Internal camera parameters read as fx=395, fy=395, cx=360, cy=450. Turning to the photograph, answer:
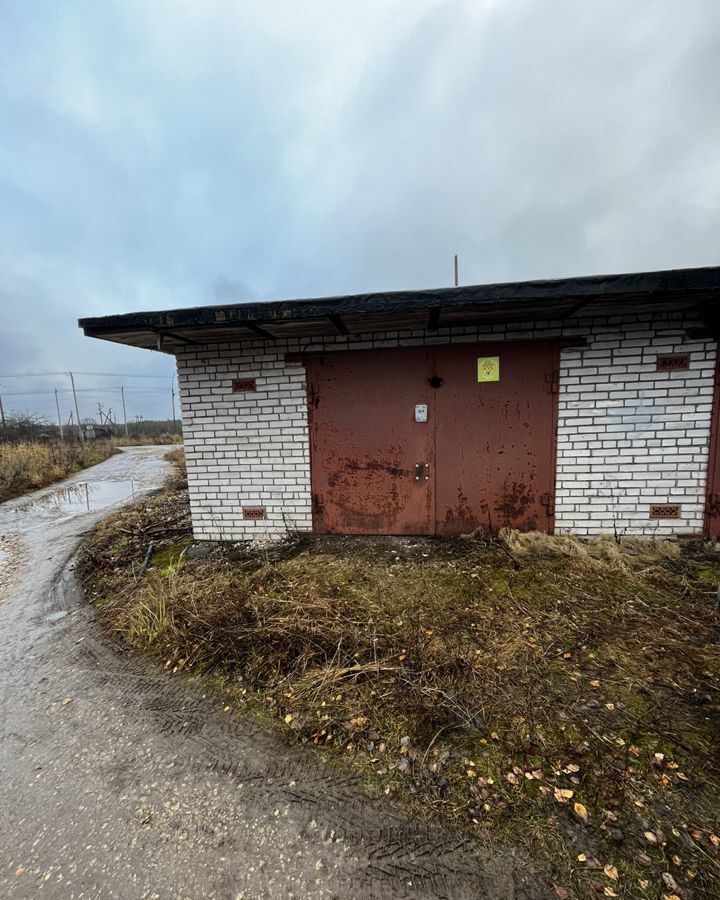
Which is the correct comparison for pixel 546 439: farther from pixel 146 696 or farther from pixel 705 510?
pixel 146 696

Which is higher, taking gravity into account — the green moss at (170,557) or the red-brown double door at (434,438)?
the red-brown double door at (434,438)

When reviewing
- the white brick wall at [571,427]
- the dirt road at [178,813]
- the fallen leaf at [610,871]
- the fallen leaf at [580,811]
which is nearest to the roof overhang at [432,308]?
the white brick wall at [571,427]

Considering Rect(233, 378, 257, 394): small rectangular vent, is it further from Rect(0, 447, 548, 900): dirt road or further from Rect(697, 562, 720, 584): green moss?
Rect(697, 562, 720, 584): green moss

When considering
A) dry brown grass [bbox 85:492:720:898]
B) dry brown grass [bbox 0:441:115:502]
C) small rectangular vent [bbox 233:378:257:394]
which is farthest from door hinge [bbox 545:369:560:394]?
dry brown grass [bbox 0:441:115:502]

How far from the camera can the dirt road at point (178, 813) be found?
4.58ft

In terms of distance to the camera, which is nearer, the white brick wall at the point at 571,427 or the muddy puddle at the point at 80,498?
the white brick wall at the point at 571,427

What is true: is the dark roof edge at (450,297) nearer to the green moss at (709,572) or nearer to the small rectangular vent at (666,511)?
the small rectangular vent at (666,511)

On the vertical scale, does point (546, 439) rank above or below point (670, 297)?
below

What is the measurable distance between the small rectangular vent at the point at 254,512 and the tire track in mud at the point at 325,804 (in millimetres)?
2300

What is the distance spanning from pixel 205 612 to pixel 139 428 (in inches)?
1284

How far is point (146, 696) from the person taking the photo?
2.40 meters

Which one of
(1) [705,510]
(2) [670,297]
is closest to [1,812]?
(2) [670,297]

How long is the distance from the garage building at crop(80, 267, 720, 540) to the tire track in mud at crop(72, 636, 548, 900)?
8.05 feet

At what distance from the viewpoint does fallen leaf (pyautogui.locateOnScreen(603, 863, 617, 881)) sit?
4.37ft
